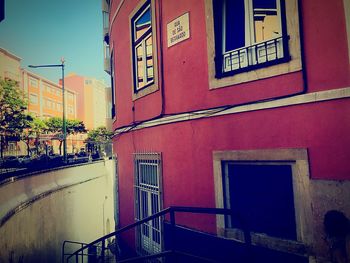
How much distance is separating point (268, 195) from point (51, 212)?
8490 millimetres

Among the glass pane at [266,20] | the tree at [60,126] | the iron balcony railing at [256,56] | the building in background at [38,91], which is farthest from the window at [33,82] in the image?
the glass pane at [266,20]

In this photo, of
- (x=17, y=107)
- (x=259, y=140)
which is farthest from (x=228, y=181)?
(x=17, y=107)

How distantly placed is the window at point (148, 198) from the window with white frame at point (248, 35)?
7.55 ft

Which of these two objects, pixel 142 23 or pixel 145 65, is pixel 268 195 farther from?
pixel 142 23

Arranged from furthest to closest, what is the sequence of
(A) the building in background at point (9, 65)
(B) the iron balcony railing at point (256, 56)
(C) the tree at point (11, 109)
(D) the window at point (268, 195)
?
(A) the building in background at point (9, 65), (C) the tree at point (11, 109), (B) the iron balcony railing at point (256, 56), (D) the window at point (268, 195)

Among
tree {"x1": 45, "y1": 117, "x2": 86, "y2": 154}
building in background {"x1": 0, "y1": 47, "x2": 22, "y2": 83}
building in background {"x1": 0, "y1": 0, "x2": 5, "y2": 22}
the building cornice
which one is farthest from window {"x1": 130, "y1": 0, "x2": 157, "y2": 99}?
the building cornice

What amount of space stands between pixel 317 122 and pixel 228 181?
4.87 feet

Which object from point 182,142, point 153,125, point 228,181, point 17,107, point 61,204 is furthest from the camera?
point 17,107

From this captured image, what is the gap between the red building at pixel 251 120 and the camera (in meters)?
3.05

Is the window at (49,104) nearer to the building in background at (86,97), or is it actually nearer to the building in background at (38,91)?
the building in background at (38,91)

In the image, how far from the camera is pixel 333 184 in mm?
2992

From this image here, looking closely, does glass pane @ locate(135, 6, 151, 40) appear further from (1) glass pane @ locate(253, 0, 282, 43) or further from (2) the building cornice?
(2) the building cornice

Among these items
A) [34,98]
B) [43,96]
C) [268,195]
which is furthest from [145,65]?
[43,96]

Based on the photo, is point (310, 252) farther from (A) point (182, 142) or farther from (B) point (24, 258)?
(B) point (24, 258)
